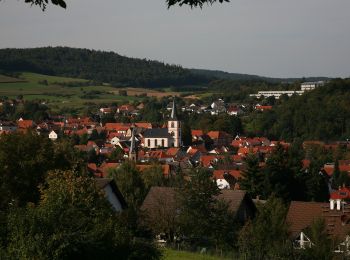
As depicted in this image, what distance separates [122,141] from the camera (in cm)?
10094

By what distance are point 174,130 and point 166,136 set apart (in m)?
1.60

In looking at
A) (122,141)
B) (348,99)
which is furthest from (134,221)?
(348,99)

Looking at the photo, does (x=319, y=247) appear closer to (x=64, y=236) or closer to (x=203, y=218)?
(x=203, y=218)

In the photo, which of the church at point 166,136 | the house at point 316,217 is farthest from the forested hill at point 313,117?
the house at point 316,217

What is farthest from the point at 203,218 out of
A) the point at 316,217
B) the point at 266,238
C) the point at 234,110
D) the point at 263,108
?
the point at 234,110

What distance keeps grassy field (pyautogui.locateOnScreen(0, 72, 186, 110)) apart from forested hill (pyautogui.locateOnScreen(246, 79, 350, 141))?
4286 cm

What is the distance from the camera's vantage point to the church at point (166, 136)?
3922 inches

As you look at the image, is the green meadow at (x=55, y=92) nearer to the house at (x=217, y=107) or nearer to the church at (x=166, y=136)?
the house at (x=217, y=107)

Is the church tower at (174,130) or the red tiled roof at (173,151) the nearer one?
the red tiled roof at (173,151)

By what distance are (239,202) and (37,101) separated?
113 m

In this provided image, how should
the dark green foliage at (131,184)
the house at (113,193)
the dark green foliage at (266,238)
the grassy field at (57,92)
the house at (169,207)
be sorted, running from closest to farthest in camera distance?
the dark green foliage at (266,238) → the house at (169,207) → the house at (113,193) → the dark green foliage at (131,184) → the grassy field at (57,92)

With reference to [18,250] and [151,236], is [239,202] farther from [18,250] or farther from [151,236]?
[18,250]

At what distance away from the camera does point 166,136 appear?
10125 centimetres

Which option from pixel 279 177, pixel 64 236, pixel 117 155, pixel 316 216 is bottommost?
Result: pixel 117 155
